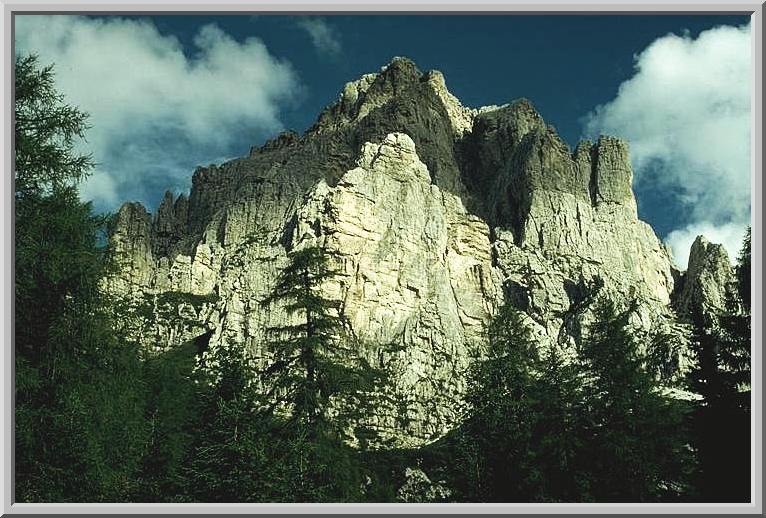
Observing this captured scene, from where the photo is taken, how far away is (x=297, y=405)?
1700 centimetres

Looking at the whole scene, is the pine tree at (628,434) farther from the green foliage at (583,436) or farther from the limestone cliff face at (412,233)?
the limestone cliff face at (412,233)

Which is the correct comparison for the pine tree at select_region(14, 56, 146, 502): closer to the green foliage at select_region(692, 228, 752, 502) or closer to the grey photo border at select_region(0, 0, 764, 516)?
the grey photo border at select_region(0, 0, 764, 516)

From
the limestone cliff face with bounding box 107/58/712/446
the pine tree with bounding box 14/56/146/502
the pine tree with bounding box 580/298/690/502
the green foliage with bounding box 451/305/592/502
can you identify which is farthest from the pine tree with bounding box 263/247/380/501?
the limestone cliff face with bounding box 107/58/712/446

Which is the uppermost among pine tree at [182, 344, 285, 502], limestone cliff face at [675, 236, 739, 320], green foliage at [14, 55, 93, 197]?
limestone cliff face at [675, 236, 739, 320]

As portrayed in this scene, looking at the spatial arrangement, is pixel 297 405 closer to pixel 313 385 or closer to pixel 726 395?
pixel 313 385

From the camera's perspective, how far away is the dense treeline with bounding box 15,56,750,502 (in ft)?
39.5

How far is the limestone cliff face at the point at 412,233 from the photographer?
106m

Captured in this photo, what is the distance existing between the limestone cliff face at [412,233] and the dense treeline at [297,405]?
6121 centimetres

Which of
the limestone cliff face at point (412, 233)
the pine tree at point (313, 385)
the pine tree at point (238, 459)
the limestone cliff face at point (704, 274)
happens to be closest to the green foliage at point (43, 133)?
the pine tree at point (313, 385)

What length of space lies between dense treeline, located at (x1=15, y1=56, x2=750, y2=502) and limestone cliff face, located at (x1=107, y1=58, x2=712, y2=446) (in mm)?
61206

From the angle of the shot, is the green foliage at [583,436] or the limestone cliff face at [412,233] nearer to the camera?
the green foliage at [583,436]

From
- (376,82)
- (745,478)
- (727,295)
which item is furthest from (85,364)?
(376,82)

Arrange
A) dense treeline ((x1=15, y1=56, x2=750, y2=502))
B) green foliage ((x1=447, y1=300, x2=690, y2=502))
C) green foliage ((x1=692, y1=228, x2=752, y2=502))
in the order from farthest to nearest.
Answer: green foliage ((x1=447, y1=300, x2=690, y2=502)) → green foliage ((x1=692, y1=228, x2=752, y2=502)) → dense treeline ((x1=15, y1=56, x2=750, y2=502))

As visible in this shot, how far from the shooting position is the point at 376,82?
158750mm
